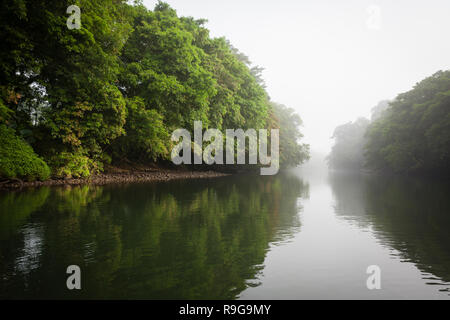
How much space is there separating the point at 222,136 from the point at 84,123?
1577 cm

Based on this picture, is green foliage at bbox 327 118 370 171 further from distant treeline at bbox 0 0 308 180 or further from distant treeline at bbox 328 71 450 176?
distant treeline at bbox 0 0 308 180

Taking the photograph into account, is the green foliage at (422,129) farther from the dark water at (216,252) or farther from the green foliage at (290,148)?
the dark water at (216,252)

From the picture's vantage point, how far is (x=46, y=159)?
19.4 metres

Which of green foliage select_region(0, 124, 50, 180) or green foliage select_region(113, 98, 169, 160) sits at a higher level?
green foliage select_region(113, 98, 169, 160)

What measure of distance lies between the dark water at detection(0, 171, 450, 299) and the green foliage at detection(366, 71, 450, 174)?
26.7 meters

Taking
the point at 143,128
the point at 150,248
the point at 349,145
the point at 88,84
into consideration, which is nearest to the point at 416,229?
the point at 150,248

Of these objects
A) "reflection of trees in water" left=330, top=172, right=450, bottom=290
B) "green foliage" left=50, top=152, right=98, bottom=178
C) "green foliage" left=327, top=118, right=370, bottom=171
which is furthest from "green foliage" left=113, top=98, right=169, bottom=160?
"green foliage" left=327, top=118, right=370, bottom=171

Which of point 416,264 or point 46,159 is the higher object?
point 46,159

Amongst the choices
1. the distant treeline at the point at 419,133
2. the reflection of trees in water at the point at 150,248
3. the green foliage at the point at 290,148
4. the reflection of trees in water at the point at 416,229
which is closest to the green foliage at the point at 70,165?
the reflection of trees in water at the point at 150,248

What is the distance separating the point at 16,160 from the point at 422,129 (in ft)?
136

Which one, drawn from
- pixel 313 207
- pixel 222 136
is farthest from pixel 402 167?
pixel 313 207

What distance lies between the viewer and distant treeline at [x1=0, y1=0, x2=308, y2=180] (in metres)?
17.2
